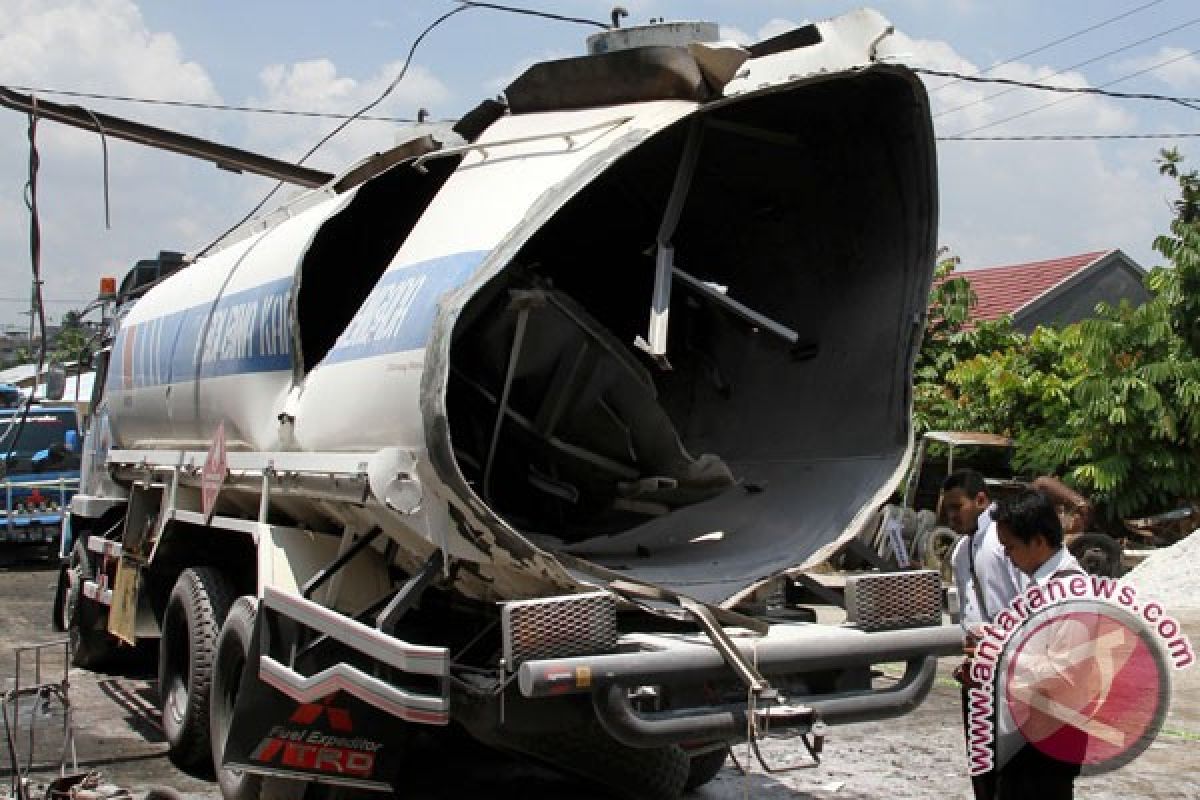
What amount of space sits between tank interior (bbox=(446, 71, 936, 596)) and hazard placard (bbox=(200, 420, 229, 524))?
1.39 metres

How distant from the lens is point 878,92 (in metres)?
6.16

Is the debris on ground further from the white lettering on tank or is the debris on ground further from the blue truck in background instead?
the blue truck in background

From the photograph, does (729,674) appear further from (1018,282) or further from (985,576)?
(1018,282)

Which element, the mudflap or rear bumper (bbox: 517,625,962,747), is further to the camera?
the mudflap

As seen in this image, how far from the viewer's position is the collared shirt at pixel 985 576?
17.9 ft

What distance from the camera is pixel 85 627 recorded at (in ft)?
34.9

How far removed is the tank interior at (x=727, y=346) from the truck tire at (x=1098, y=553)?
30.3ft

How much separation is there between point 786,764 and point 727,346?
2.18 meters

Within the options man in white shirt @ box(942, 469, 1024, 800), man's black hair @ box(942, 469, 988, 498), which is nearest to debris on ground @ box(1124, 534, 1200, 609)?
man's black hair @ box(942, 469, 988, 498)

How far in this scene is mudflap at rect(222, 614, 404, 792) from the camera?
19.2ft

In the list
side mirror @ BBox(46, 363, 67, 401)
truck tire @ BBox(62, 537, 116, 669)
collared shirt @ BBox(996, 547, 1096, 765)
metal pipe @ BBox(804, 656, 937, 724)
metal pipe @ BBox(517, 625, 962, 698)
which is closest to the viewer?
collared shirt @ BBox(996, 547, 1096, 765)

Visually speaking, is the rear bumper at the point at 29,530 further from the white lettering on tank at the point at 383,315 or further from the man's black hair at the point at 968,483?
the man's black hair at the point at 968,483

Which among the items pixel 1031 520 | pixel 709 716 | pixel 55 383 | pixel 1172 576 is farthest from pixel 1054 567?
pixel 1172 576

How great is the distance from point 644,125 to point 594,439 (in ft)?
5.70
